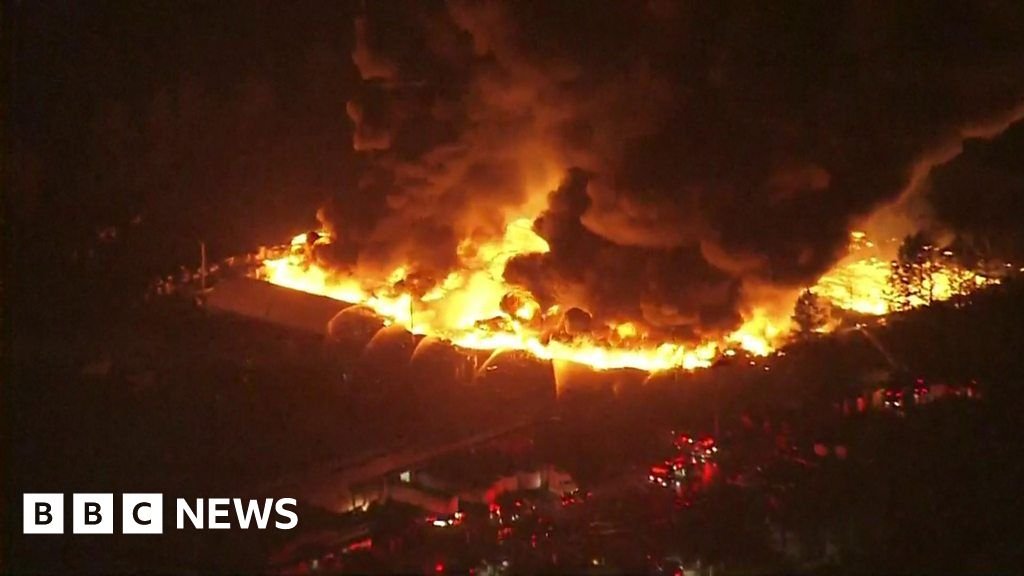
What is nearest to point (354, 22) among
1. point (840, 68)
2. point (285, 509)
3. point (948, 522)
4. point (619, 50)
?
point (619, 50)

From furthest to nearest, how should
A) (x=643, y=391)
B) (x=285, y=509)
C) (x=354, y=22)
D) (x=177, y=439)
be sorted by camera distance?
1. (x=354, y=22)
2. (x=643, y=391)
3. (x=177, y=439)
4. (x=285, y=509)

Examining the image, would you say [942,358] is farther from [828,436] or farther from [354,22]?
[354,22]

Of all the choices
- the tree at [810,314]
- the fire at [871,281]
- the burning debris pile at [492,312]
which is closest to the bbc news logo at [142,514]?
the burning debris pile at [492,312]

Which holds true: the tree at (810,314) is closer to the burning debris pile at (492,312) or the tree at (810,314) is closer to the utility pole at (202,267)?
the burning debris pile at (492,312)

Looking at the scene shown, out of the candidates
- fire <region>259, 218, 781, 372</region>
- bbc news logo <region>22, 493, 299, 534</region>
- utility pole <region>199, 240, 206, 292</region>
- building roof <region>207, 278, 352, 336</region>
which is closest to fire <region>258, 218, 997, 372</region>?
fire <region>259, 218, 781, 372</region>

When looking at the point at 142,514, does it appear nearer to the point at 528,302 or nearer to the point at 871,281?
the point at 528,302

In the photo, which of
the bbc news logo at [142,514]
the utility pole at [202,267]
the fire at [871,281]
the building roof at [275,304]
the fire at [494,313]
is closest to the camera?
the bbc news logo at [142,514]
